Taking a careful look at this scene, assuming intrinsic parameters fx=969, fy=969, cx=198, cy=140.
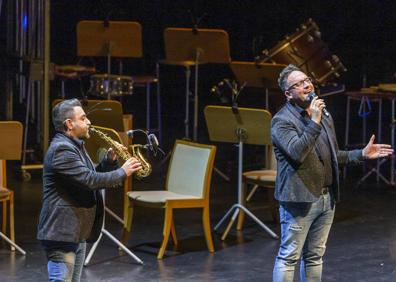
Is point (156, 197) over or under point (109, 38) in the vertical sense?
under

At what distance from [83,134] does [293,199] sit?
3.82 feet

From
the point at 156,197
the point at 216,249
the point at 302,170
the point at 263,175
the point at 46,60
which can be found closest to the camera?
the point at 302,170

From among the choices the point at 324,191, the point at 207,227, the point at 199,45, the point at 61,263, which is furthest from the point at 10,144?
the point at 199,45

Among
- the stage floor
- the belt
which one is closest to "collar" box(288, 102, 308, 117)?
the belt

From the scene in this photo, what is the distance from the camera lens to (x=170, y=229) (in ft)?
23.7

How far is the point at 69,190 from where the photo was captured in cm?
504

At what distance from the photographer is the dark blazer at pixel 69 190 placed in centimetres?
498

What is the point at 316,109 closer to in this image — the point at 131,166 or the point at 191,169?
the point at 131,166

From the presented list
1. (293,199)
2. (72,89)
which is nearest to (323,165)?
(293,199)

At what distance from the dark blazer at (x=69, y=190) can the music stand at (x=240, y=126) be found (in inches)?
95.0

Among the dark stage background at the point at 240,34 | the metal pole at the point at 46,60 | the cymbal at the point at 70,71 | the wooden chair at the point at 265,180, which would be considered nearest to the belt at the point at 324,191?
the wooden chair at the point at 265,180

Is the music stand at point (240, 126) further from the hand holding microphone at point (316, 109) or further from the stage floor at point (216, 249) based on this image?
the hand holding microphone at point (316, 109)

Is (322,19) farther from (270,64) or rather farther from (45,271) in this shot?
(45,271)

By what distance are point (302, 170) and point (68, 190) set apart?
4.06ft
